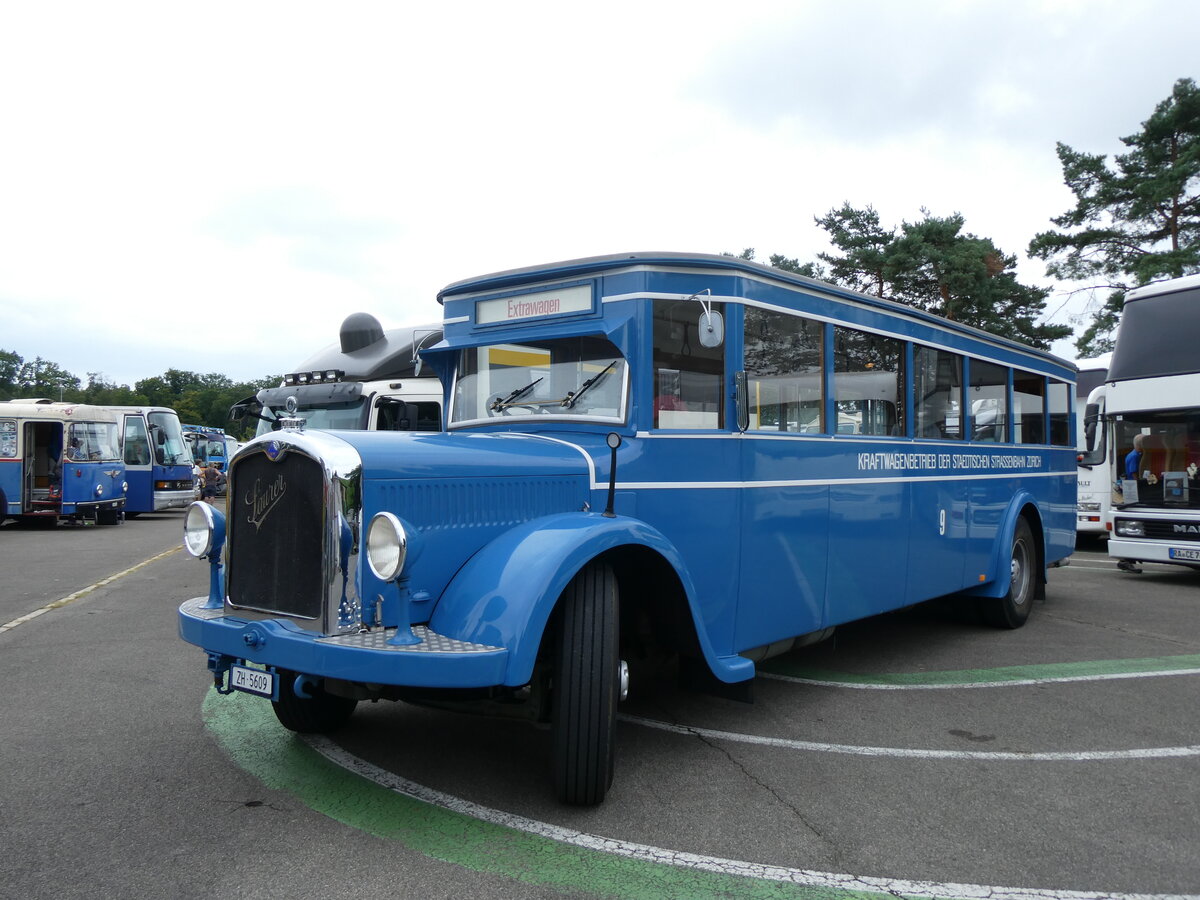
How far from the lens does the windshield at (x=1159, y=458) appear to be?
1097 centimetres

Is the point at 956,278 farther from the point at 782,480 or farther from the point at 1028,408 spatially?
the point at 782,480

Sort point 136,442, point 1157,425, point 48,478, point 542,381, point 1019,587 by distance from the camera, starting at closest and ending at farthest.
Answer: point 542,381
point 1019,587
point 1157,425
point 48,478
point 136,442

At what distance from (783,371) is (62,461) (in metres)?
19.8

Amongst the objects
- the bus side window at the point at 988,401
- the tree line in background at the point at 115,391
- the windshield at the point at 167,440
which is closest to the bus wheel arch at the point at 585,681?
the bus side window at the point at 988,401

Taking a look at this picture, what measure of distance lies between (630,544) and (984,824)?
73.8 inches

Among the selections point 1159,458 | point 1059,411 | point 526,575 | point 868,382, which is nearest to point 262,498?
Answer: point 526,575

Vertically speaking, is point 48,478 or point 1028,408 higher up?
point 1028,408

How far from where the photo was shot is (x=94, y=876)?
3.22 metres

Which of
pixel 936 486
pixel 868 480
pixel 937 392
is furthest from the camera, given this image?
pixel 937 392

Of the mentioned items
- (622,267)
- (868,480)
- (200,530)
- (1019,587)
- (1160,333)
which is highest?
(1160,333)

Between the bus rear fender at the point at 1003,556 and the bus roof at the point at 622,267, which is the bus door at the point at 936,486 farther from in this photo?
the bus roof at the point at 622,267

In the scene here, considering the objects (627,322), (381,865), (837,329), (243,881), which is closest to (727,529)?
(627,322)

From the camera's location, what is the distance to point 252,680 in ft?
12.8

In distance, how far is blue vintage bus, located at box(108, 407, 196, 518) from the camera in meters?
23.6
